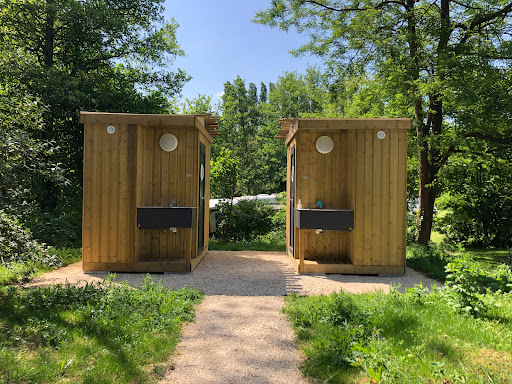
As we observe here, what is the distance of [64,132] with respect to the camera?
11.2m

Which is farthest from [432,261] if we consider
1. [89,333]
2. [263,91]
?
[263,91]

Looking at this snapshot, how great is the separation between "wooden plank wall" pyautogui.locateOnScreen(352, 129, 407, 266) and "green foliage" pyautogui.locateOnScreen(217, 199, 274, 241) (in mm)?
4891

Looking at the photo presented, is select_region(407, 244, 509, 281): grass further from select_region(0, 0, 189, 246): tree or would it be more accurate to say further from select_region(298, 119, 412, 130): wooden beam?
select_region(0, 0, 189, 246): tree

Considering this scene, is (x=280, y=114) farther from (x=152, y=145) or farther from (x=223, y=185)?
(x=152, y=145)

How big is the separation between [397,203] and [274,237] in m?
4.87

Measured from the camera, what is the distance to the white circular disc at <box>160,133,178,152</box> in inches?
264

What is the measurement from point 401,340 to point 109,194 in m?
5.04

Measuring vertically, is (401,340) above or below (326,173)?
below

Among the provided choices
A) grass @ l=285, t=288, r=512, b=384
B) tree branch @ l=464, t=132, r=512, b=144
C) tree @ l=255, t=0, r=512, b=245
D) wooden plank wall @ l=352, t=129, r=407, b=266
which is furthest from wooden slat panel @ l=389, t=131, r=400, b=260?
Result: tree branch @ l=464, t=132, r=512, b=144

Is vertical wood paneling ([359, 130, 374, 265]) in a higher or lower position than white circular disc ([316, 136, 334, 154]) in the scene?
lower

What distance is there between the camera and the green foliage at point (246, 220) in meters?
10.6

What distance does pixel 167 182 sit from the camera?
6805 millimetres

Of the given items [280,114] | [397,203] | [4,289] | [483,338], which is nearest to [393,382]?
[483,338]

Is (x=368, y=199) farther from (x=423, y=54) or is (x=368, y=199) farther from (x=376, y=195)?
(x=423, y=54)
